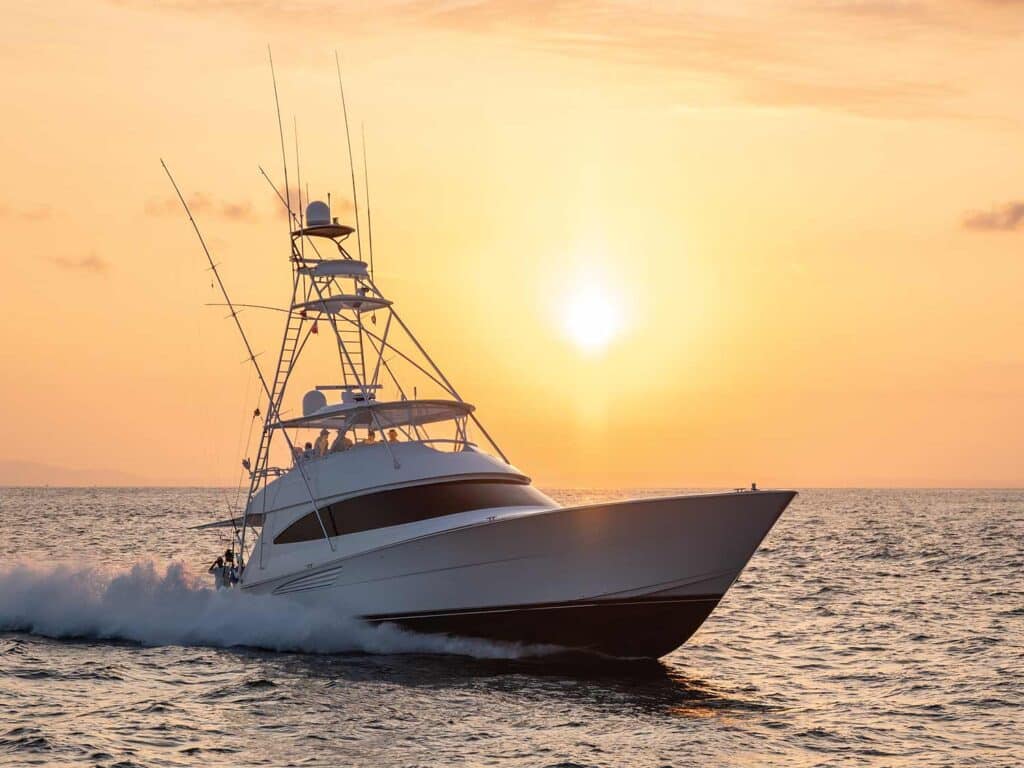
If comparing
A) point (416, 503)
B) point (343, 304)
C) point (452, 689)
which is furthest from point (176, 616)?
point (452, 689)

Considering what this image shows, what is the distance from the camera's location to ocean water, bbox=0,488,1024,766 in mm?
13008

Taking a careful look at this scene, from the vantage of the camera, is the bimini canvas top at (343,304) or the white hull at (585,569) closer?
the white hull at (585,569)

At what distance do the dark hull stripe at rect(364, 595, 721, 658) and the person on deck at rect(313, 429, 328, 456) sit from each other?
150 inches

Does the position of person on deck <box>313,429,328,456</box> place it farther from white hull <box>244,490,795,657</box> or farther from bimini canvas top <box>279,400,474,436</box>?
white hull <box>244,490,795,657</box>

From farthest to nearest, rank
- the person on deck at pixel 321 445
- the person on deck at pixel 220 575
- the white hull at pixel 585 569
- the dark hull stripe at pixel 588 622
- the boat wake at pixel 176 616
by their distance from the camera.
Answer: the person on deck at pixel 220 575 → the person on deck at pixel 321 445 → the boat wake at pixel 176 616 → the dark hull stripe at pixel 588 622 → the white hull at pixel 585 569

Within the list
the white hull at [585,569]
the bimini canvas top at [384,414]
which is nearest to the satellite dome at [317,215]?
the bimini canvas top at [384,414]

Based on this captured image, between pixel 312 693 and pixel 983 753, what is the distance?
25.9 feet

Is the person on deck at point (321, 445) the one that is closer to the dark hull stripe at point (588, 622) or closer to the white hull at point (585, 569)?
the white hull at point (585, 569)

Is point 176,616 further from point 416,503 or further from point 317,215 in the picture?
point 317,215

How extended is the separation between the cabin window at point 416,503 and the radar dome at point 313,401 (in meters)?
2.56

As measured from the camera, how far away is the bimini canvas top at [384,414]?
65.2ft

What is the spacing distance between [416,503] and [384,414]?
8.01 feet

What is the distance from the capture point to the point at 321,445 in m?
20.4

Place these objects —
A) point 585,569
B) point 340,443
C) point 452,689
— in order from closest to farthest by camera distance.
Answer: point 452,689
point 585,569
point 340,443
